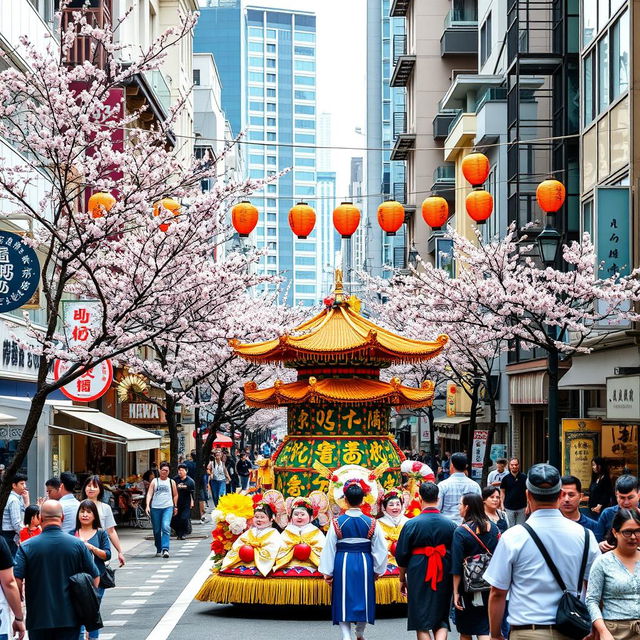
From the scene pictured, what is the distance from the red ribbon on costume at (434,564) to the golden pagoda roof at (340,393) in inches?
307

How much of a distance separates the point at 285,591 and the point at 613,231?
12168 millimetres

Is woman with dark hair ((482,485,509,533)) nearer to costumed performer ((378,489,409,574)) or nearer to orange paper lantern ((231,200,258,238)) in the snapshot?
costumed performer ((378,489,409,574))

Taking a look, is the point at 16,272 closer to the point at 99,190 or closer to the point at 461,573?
the point at 99,190

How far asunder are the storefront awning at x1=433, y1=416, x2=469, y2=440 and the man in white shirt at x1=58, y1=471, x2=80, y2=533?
36.5m

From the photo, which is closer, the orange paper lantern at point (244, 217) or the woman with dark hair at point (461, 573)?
the woman with dark hair at point (461, 573)

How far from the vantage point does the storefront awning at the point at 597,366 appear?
26209mm

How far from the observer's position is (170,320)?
1875 centimetres

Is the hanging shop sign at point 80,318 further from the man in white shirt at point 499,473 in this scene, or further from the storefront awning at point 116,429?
the man in white shirt at point 499,473

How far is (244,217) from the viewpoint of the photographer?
79.0 feet

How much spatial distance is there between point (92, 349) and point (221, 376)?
84.2ft

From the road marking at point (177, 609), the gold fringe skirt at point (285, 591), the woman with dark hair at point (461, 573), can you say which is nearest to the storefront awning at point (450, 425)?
the road marking at point (177, 609)

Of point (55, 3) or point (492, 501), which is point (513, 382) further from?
point (492, 501)

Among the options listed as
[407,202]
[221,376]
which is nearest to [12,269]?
[221,376]

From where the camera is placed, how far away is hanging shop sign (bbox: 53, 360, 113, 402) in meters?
21.8
